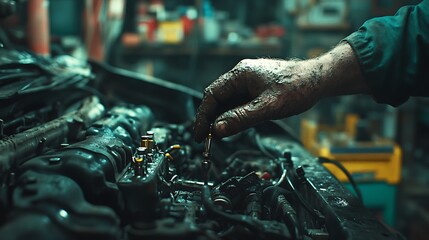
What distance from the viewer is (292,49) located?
12.3 feet

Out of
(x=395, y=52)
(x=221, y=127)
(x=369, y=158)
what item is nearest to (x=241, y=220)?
(x=221, y=127)

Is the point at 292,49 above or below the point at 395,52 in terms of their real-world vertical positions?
Answer: below

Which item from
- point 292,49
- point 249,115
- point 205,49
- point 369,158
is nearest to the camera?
point 249,115

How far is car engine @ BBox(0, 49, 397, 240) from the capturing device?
0.78m

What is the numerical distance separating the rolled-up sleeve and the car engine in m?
0.32

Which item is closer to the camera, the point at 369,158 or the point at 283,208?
the point at 283,208

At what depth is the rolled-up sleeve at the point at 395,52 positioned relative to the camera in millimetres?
1188

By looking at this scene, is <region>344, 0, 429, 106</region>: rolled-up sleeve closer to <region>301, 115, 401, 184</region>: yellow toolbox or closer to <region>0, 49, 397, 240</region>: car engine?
<region>0, 49, 397, 240</region>: car engine

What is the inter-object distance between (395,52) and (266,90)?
36 centimetres

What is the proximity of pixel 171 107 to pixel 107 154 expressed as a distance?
3.22 ft

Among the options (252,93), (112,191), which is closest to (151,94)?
(252,93)

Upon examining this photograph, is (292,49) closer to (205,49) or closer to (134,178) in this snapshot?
(205,49)

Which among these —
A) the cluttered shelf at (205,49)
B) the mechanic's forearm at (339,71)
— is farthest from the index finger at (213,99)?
the cluttered shelf at (205,49)


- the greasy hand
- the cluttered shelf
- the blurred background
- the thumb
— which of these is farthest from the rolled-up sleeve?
the cluttered shelf
